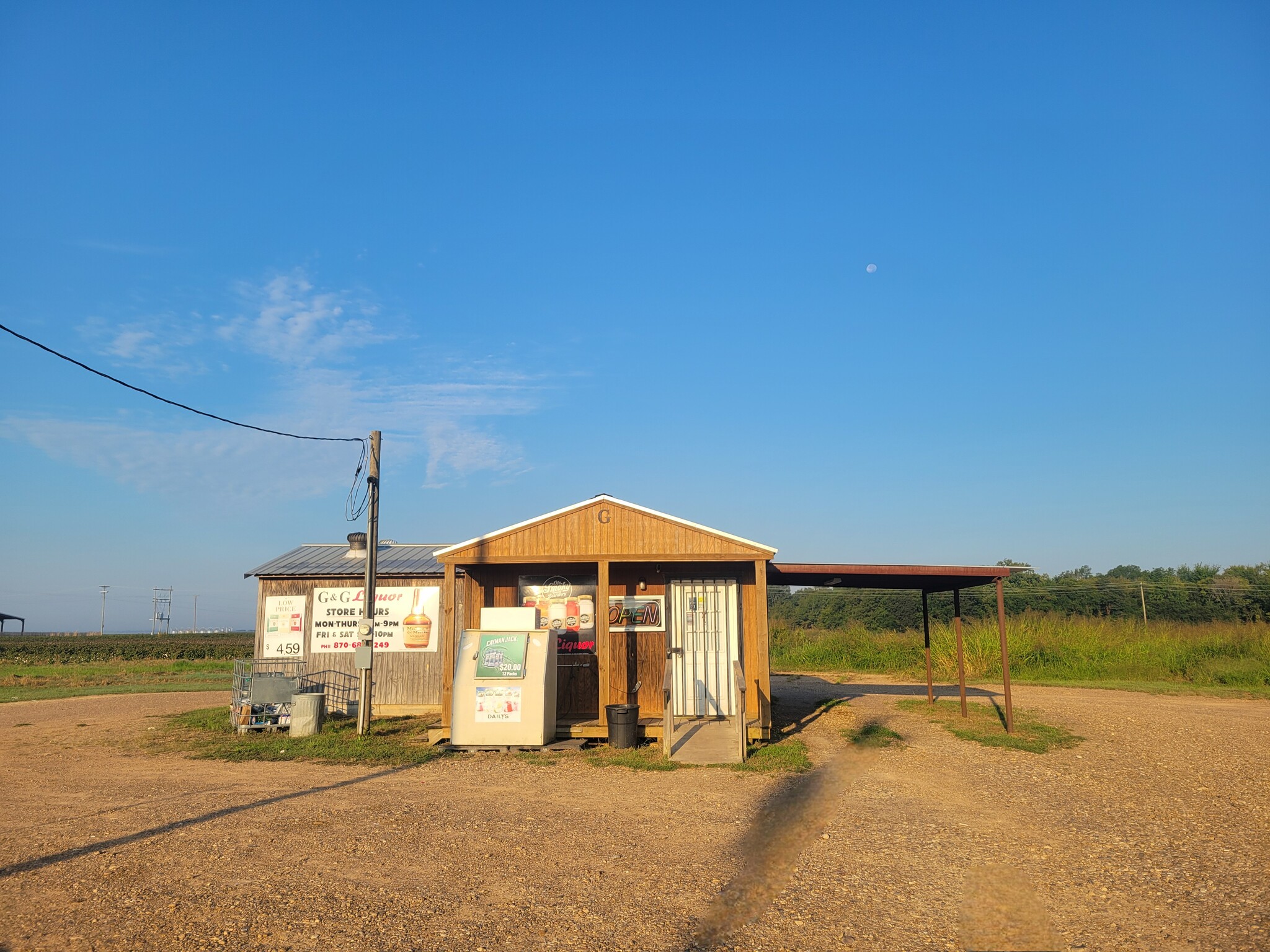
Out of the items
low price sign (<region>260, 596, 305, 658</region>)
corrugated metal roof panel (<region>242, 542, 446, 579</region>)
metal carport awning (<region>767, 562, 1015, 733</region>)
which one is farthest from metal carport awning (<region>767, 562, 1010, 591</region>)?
low price sign (<region>260, 596, 305, 658</region>)

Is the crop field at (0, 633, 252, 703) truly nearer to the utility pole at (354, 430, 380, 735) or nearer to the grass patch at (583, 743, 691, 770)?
the utility pole at (354, 430, 380, 735)

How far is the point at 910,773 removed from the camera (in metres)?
10.9

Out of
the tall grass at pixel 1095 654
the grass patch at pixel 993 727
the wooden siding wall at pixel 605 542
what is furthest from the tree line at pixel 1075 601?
the wooden siding wall at pixel 605 542

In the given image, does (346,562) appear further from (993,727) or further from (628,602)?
(993,727)

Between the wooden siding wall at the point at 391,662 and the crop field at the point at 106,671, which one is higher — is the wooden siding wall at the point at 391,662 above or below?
above

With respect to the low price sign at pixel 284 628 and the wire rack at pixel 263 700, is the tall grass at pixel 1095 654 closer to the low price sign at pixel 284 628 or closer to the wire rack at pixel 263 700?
the low price sign at pixel 284 628

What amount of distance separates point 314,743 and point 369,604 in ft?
7.54

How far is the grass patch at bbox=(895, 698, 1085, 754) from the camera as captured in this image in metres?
13.0

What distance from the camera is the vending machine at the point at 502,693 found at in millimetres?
12750

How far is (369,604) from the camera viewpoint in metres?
13.9

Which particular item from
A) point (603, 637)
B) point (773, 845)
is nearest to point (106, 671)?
point (603, 637)

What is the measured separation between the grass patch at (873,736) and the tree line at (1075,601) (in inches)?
915

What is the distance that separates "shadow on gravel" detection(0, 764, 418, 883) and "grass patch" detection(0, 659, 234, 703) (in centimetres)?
1834

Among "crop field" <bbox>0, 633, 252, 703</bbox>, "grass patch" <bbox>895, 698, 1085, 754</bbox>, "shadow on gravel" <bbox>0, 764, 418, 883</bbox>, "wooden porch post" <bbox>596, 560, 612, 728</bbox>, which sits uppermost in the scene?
"wooden porch post" <bbox>596, 560, 612, 728</bbox>
